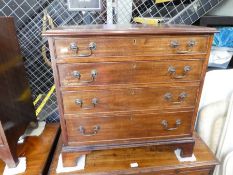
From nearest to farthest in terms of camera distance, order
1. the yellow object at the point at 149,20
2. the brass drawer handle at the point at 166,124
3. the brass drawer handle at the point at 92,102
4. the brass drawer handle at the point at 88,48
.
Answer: the brass drawer handle at the point at 88,48, the brass drawer handle at the point at 92,102, the brass drawer handle at the point at 166,124, the yellow object at the point at 149,20

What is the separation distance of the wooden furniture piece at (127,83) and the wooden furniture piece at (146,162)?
10cm

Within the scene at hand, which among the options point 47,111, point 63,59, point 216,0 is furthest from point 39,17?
point 216,0

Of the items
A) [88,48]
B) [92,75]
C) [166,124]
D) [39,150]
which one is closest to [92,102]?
[92,75]

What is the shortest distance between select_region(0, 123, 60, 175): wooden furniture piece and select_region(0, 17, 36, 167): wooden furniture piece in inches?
3.4

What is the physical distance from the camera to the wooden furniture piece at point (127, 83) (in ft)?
2.56

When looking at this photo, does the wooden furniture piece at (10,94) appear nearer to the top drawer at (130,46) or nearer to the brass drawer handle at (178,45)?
the top drawer at (130,46)

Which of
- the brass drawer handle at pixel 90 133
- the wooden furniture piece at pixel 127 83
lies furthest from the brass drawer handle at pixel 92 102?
the brass drawer handle at pixel 90 133

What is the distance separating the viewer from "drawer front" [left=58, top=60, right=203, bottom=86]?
0.81 m

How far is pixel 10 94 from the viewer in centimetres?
101

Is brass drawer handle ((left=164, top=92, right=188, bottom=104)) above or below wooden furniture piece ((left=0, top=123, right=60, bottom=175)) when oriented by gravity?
above

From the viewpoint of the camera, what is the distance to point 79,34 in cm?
74

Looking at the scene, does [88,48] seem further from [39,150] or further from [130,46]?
[39,150]

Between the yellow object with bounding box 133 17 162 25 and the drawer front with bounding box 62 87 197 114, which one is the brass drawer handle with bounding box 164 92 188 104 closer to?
the drawer front with bounding box 62 87 197 114

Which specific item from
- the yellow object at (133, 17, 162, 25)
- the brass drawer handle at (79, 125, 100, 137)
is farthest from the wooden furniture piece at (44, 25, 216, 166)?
the yellow object at (133, 17, 162, 25)
